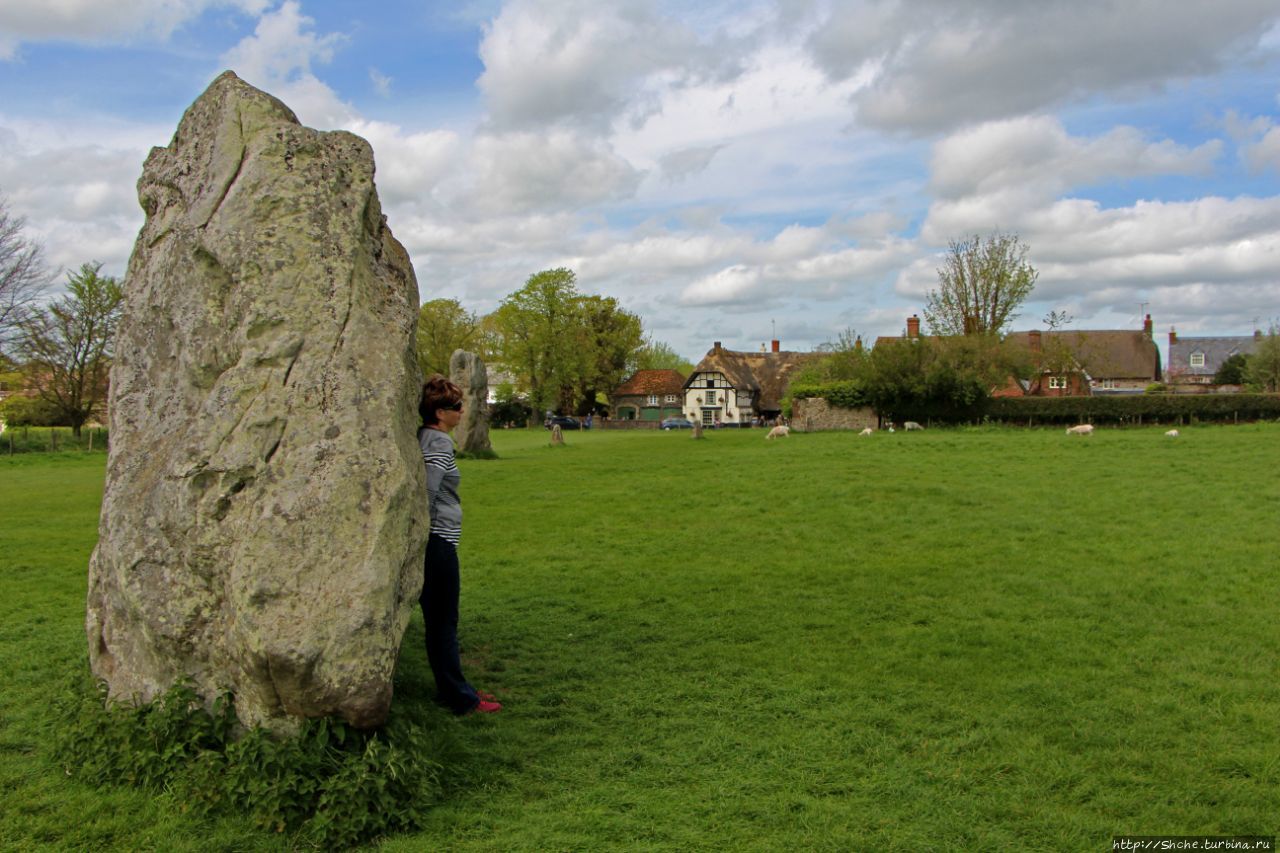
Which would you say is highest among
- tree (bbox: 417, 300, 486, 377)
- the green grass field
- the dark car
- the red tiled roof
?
tree (bbox: 417, 300, 486, 377)

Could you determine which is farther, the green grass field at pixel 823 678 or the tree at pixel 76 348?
the tree at pixel 76 348

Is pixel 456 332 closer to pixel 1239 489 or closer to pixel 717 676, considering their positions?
pixel 1239 489

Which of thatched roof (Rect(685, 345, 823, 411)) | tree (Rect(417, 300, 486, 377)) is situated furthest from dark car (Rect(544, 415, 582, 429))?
thatched roof (Rect(685, 345, 823, 411))

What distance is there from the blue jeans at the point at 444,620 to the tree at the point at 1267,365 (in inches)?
3043

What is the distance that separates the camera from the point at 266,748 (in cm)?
517

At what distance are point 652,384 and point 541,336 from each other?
69.7 feet

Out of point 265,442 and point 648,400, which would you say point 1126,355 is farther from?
point 265,442

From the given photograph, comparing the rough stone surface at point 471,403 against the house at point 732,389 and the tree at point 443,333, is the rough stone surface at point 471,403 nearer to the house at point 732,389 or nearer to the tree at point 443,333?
the tree at point 443,333

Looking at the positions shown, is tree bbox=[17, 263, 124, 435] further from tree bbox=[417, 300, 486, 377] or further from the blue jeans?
the blue jeans

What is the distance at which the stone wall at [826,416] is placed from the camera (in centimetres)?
4781

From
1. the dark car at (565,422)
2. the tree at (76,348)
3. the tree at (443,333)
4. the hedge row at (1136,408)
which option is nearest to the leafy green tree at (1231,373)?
the hedge row at (1136,408)

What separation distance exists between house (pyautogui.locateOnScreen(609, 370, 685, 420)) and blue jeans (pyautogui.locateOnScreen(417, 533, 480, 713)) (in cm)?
9058

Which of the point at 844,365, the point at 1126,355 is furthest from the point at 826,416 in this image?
the point at 1126,355

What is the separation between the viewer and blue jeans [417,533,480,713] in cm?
664
